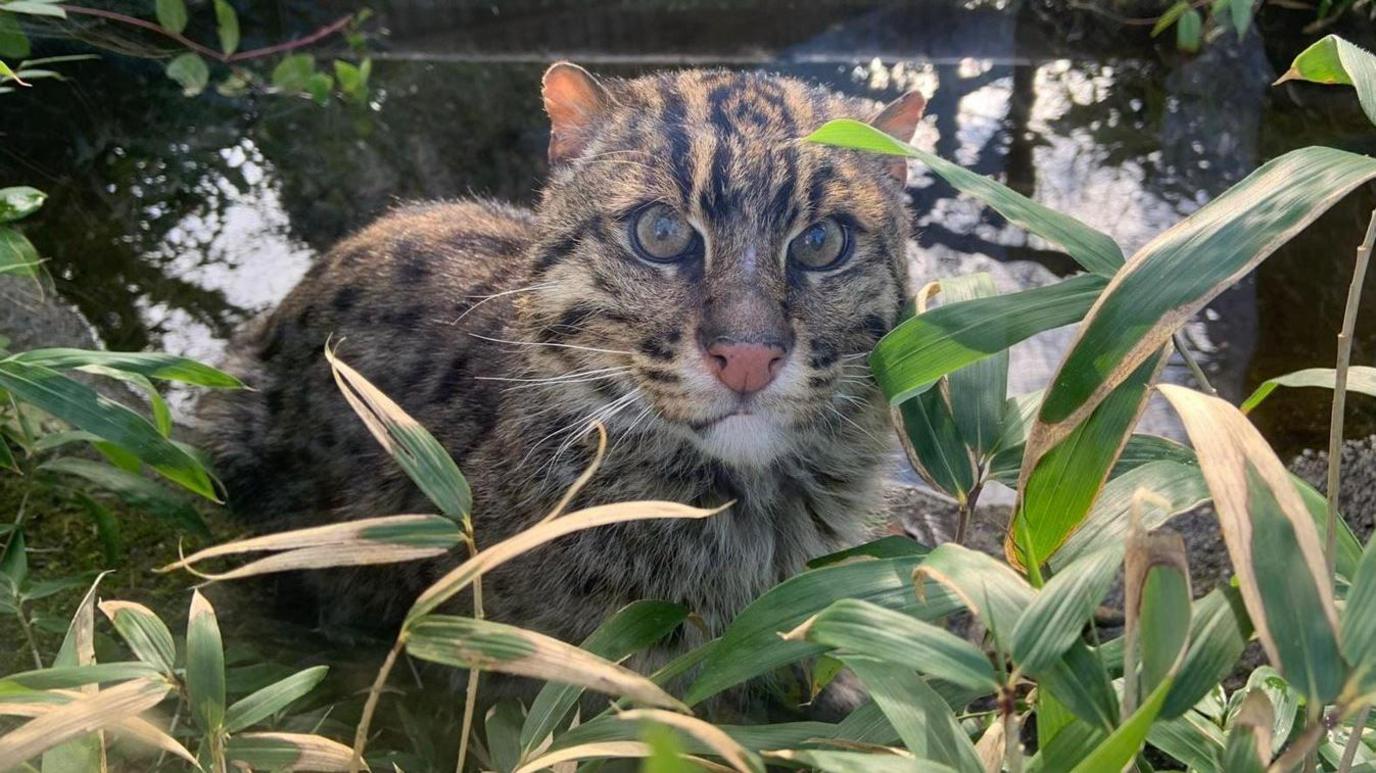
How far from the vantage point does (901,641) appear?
1.75 metres

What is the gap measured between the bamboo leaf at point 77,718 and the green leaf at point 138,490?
4.20 ft

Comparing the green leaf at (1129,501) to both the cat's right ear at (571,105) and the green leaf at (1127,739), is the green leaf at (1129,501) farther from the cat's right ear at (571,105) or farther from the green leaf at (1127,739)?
the cat's right ear at (571,105)

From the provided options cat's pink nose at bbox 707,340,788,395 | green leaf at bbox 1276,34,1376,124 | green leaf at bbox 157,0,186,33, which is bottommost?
cat's pink nose at bbox 707,340,788,395

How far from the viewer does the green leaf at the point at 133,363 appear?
2607mm

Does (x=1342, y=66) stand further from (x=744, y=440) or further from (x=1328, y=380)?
(x=744, y=440)

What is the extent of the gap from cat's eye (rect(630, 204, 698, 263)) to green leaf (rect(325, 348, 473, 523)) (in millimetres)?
843

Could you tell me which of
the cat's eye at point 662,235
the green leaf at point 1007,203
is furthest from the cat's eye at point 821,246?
the green leaf at point 1007,203

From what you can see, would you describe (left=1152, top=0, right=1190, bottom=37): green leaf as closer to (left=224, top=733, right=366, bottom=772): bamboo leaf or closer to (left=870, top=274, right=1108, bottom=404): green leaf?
(left=870, top=274, right=1108, bottom=404): green leaf

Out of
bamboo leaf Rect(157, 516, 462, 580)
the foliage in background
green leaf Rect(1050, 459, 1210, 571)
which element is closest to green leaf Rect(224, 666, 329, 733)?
bamboo leaf Rect(157, 516, 462, 580)

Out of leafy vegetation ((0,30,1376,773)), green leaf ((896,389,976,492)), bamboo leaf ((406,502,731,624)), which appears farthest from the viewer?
green leaf ((896,389,976,492))

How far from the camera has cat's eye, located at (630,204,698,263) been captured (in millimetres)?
2705

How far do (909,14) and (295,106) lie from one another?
3.20 metres

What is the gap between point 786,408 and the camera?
2.62 meters

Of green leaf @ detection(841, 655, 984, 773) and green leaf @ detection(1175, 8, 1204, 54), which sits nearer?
green leaf @ detection(841, 655, 984, 773)
